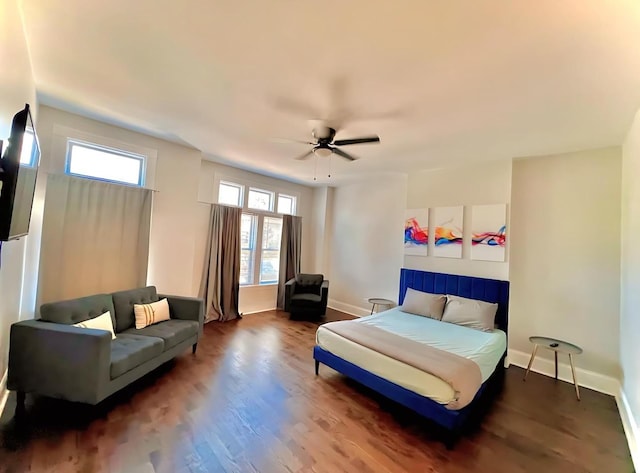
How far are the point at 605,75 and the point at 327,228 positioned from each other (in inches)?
198

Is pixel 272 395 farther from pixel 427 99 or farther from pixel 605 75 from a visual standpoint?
pixel 605 75

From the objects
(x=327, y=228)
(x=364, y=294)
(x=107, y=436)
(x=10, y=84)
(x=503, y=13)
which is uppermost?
(x=503, y=13)

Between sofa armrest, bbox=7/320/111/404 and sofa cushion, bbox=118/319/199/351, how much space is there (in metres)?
0.74

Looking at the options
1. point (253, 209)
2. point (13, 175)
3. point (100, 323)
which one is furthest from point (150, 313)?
point (253, 209)

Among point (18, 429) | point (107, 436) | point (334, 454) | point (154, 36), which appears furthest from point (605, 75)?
point (18, 429)

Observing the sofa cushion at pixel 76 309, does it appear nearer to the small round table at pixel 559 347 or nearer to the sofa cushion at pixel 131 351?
the sofa cushion at pixel 131 351

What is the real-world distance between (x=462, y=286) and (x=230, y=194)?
440 centimetres

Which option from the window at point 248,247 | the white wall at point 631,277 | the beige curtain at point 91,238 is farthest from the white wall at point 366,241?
the beige curtain at point 91,238

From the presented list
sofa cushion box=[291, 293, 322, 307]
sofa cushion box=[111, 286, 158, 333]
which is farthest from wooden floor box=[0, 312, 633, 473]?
sofa cushion box=[291, 293, 322, 307]

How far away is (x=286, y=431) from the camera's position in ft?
7.29

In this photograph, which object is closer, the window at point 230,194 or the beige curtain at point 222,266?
the beige curtain at point 222,266

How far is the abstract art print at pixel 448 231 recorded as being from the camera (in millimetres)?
4266

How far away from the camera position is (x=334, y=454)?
2.01 m

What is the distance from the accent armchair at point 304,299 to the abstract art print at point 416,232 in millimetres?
1811
